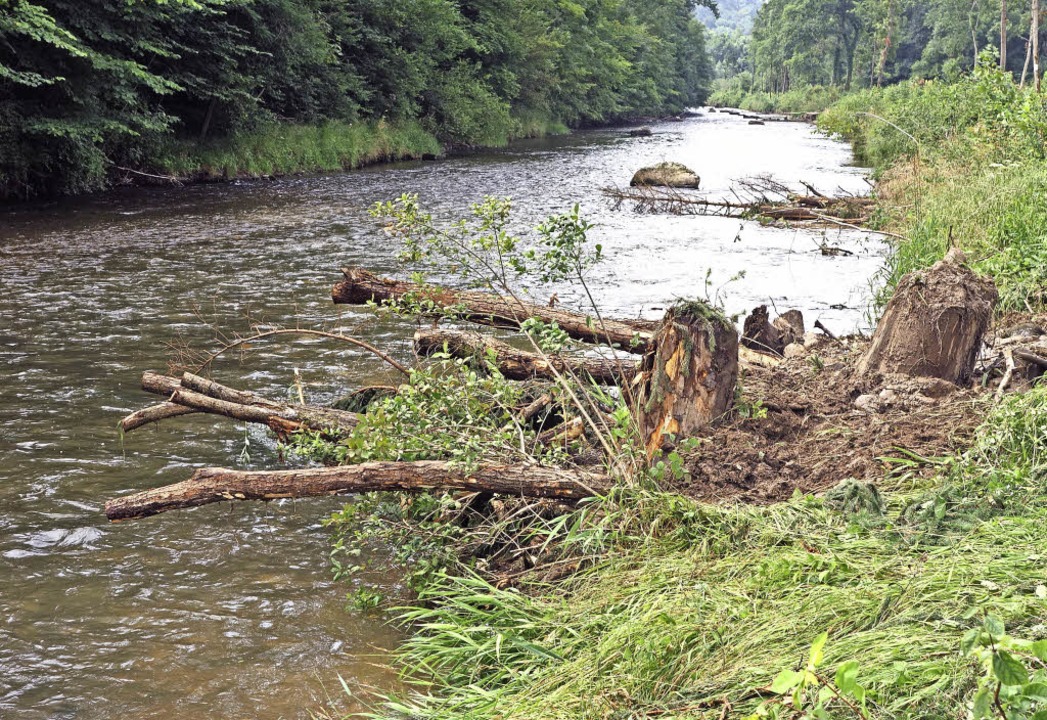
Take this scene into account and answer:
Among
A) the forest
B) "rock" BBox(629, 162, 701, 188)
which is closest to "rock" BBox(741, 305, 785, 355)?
the forest

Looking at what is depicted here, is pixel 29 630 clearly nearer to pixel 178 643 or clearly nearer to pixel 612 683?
pixel 178 643

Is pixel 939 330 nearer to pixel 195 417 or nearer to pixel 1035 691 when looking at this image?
pixel 1035 691

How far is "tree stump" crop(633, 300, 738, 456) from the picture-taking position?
5.42 meters

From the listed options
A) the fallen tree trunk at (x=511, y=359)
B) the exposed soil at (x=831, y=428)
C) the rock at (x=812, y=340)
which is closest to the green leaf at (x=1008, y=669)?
the exposed soil at (x=831, y=428)

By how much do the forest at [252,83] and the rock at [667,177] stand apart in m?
9.39

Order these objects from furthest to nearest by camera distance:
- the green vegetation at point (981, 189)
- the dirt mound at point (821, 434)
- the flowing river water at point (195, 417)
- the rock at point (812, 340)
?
the green vegetation at point (981, 189) → the rock at point (812, 340) → the dirt mound at point (821, 434) → the flowing river water at point (195, 417)

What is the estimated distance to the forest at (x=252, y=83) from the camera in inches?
750

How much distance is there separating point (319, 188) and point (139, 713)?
2075 centimetres

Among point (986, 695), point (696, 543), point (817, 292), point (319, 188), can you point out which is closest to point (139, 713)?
point (696, 543)

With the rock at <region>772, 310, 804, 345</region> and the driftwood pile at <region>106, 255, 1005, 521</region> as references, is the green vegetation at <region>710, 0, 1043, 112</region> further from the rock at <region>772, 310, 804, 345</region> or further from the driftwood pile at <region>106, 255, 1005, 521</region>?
the driftwood pile at <region>106, 255, 1005, 521</region>

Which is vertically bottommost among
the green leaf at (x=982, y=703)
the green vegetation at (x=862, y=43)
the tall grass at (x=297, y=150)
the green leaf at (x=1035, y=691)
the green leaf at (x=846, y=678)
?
the green leaf at (x=1035, y=691)

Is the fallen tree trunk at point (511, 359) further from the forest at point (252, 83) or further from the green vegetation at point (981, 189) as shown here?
the forest at point (252, 83)

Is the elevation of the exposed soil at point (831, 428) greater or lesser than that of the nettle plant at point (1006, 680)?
lesser

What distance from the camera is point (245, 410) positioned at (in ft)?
20.7
